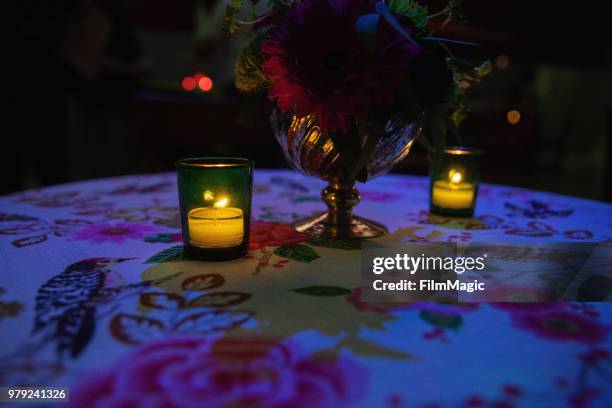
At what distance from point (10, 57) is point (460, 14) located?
6.59ft

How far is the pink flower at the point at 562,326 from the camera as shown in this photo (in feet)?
1.31

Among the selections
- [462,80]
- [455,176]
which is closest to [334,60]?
[462,80]

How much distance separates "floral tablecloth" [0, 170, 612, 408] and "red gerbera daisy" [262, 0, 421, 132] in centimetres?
20

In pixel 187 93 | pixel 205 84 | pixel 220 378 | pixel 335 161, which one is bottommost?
pixel 220 378

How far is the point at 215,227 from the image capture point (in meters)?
0.56

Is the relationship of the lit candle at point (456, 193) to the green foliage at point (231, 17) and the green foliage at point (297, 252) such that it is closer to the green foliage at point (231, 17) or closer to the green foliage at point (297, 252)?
the green foliage at point (297, 252)

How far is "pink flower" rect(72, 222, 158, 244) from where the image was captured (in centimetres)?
66

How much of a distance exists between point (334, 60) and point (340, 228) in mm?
267

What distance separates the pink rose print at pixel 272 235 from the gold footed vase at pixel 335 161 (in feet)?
0.07

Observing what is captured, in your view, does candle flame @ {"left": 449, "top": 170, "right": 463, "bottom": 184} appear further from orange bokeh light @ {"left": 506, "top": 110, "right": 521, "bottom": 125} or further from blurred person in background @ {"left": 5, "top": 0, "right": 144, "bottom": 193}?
orange bokeh light @ {"left": 506, "top": 110, "right": 521, "bottom": 125}

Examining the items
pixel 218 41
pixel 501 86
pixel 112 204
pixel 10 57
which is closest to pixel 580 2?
pixel 501 86

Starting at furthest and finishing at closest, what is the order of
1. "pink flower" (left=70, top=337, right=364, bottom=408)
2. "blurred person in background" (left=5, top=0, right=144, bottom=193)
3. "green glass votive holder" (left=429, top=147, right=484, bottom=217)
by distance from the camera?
"blurred person in background" (left=5, top=0, right=144, bottom=193) < "green glass votive holder" (left=429, top=147, right=484, bottom=217) < "pink flower" (left=70, top=337, right=364, bottom=408)

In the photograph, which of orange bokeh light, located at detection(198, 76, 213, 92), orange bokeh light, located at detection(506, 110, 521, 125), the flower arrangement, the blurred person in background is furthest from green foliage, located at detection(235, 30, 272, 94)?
orange bokeh light, located at detection(506, 110, 521, 125)

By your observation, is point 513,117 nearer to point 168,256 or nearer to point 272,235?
point 272,235
